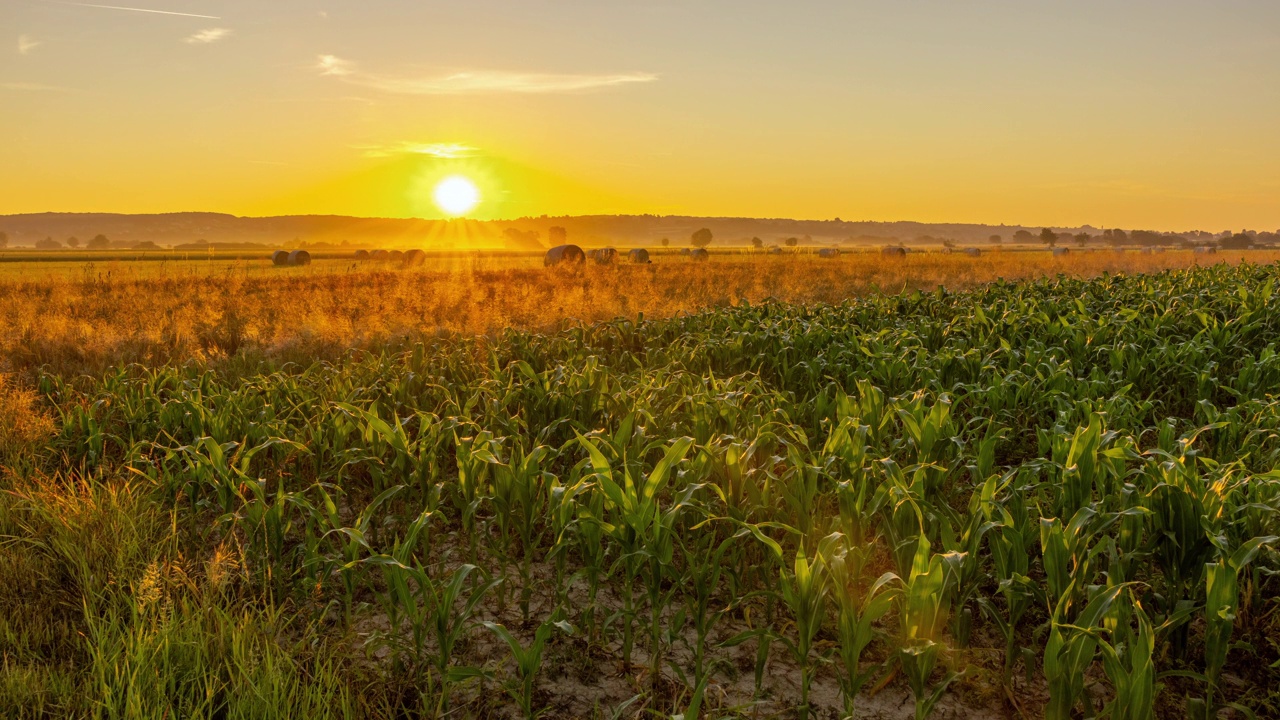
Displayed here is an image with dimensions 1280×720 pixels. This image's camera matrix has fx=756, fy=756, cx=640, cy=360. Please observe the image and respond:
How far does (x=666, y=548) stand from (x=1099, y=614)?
1920 mm

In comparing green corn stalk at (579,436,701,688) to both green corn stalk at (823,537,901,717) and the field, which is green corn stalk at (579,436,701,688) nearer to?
the field

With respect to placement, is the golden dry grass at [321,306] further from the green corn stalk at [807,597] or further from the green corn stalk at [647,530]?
the green corn stalk at [807,597]

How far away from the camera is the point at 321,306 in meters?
17.2

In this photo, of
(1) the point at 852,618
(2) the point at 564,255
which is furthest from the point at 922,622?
(2) the point at 564,255

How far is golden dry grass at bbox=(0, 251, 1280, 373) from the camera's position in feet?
41.3

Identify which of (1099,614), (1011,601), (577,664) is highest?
(1099,614)

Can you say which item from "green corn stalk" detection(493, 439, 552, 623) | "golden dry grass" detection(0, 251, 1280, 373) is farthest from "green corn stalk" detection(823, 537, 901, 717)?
"golden dry grass" detection(0, 251, 1280, 373)

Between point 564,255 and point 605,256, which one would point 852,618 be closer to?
point 564,255

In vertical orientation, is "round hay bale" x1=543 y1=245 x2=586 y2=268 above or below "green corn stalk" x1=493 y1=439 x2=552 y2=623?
above

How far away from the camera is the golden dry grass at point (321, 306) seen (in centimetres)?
1258

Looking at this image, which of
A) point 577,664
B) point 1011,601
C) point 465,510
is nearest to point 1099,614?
point 1011,601

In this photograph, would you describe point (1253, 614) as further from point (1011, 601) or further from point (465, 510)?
point (465, 510)

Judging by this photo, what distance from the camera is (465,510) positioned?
4652 mm

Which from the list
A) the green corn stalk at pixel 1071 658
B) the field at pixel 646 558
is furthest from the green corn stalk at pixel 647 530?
the green corn stalk at pixel 1071 658
